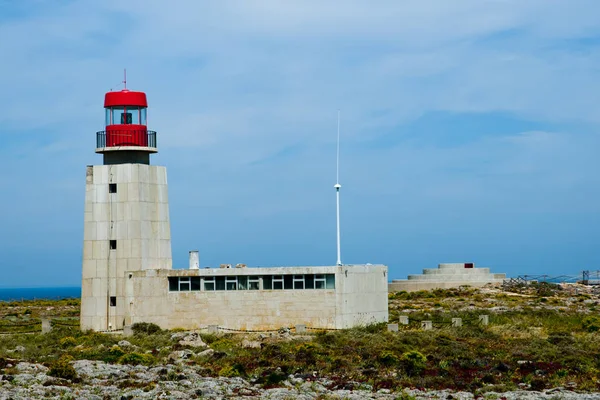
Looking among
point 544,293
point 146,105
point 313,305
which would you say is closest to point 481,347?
point 313,305

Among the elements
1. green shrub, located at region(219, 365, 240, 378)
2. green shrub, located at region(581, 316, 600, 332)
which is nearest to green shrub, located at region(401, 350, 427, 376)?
green shrub, located at region(219, 365, 240, 378)

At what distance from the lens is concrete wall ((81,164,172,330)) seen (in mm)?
58219

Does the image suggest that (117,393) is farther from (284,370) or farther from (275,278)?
(275,278)

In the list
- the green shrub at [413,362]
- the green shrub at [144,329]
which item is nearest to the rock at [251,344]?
the green shrub at [144,329]

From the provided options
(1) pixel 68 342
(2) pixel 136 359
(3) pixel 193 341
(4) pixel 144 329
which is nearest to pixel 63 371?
(2) pixel 136 359

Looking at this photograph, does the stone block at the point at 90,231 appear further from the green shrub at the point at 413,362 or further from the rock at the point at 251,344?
the green shrub at the point at 413,362

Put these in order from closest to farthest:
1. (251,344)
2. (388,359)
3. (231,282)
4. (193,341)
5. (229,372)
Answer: (229,372), (388,359), (251,344), (193,341), (231,282)

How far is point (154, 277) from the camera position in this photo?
5775 centimetres

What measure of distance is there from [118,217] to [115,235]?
3.26 feet

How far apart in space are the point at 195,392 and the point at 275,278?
16.0 m

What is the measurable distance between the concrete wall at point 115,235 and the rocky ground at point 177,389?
40.2ft

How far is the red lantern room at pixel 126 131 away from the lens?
189 feet

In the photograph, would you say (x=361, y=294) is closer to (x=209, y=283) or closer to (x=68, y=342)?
(x=209, y=283)

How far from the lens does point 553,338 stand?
55750 mm
